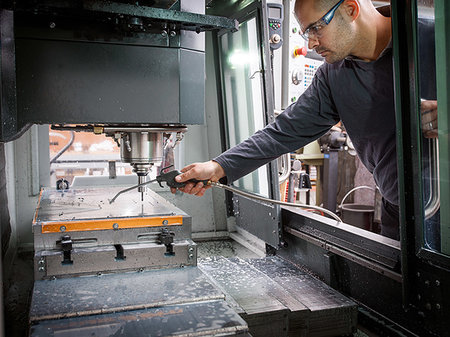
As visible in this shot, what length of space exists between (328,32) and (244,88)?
5.95 ft

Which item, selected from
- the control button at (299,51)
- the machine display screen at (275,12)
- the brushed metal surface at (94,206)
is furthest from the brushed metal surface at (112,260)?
the control button at (299,51)

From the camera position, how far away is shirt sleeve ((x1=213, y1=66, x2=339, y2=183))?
203cm

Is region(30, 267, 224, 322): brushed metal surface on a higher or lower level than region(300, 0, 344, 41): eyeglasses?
lower

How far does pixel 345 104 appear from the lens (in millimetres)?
1926

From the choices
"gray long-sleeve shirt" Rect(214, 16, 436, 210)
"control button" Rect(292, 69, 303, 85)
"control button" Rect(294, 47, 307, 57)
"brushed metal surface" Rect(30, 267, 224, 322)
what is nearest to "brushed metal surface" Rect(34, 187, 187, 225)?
"brushed metal surface" Rect(30, 267, 224, 322)

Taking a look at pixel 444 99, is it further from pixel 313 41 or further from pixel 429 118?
pixel 313 41

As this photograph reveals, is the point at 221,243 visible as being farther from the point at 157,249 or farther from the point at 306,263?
the point at 157,249

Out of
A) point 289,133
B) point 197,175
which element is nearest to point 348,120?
point 289,133

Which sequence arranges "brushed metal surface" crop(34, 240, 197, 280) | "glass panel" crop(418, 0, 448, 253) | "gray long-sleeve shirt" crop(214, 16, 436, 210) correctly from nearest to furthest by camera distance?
"glass panel" crop(418, 0, 448, 253)
"brushed metal surface" crop(34, 240, 197, 280)
"gray long-sleeve shirt" crop(214, 16, 436, 210)

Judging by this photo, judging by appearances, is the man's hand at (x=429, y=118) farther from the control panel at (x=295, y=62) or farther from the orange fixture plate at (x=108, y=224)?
the control panel at (x=295, y=62)

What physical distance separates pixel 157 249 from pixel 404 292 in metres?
0.95

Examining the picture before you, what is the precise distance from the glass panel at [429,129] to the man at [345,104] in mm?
21

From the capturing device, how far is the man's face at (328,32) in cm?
171

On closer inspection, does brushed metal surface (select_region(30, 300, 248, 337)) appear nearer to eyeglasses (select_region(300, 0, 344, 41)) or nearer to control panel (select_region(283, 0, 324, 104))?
eyeglasses (select_region(300, 0, 344, 41))
